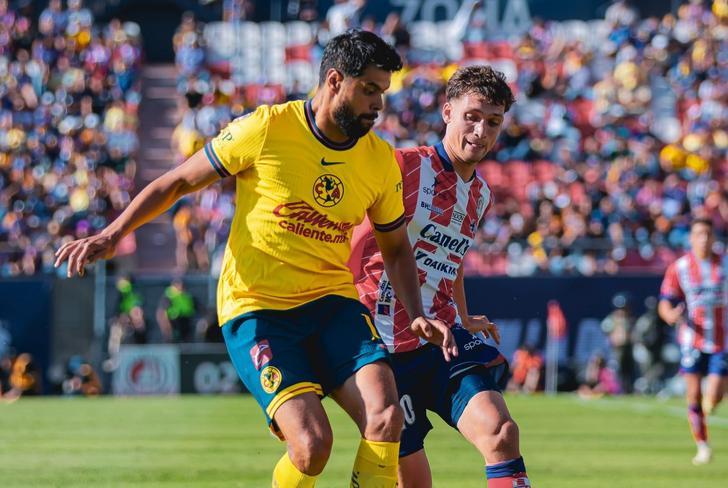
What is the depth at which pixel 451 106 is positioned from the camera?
7.11 metres

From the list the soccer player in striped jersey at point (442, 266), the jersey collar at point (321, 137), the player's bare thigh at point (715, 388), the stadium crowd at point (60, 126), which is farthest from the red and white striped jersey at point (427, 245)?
the stadium crowd at point (60, 126)

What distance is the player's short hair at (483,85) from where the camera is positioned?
6.87m

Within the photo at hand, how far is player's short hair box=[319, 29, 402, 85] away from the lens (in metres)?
5.94

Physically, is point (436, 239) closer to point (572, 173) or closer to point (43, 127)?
point (572, 173)

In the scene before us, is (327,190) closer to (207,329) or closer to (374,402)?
(374,402)

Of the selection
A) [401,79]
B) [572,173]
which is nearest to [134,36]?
[401,79]

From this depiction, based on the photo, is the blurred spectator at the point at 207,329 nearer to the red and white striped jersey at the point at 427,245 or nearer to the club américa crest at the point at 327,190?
the red and white striped jersey at the point at 427,245

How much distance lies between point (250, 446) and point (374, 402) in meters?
8.01

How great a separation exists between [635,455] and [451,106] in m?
6.84

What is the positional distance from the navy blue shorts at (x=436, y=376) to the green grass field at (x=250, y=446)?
11.5ft

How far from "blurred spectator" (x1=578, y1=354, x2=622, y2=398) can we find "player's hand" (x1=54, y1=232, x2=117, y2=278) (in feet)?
59.9

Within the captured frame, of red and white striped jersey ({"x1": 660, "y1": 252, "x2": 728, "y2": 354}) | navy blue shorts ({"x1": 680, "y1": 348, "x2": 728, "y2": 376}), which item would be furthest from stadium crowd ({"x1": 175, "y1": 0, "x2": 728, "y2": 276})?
navy blue shorts ({"x1": 680, "y1": 348, "x2": 728, "y2": 376})

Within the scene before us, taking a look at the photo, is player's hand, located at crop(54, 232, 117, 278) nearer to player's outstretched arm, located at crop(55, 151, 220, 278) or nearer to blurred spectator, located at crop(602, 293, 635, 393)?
player's outstretched arm, located at crop(55, 151, 220, 278)

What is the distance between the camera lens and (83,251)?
5.58 meters
